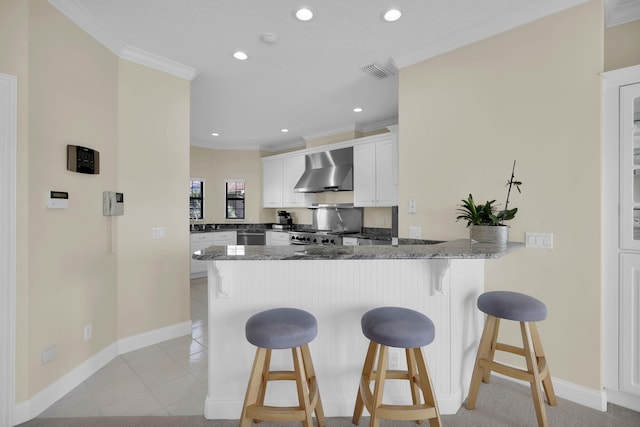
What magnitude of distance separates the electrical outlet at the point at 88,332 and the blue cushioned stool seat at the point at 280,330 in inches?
66.0

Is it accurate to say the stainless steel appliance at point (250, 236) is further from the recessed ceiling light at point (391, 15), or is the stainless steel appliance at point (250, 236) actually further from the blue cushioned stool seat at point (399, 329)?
the blue cushioned stool seat at point (399, 329)

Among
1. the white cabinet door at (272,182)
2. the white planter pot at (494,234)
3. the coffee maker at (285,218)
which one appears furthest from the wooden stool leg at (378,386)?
the coffee maker at (285,218)

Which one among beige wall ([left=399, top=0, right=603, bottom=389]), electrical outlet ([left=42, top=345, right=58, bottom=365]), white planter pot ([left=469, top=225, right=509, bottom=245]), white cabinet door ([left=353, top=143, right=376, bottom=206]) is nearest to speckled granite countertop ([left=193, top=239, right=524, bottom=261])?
white planter pot ([left=469, top=225, right=509, bottom=245])

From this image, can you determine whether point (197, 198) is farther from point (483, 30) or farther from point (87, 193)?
A: point (483, 30)

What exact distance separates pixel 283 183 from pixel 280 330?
4.97 meters

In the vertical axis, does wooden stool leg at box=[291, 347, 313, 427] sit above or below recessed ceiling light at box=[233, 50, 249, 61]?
below

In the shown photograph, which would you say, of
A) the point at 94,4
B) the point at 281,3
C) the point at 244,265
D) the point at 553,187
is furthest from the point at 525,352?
the point at 94,4

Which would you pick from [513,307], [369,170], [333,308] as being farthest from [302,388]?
[369,170]

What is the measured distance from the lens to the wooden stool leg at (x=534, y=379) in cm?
178

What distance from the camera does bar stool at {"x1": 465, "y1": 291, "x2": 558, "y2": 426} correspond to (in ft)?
5.94

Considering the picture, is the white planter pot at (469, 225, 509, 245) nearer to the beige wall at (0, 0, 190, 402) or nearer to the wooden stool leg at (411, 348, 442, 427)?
the wooden stool leg at (411, 348, 442, 427)

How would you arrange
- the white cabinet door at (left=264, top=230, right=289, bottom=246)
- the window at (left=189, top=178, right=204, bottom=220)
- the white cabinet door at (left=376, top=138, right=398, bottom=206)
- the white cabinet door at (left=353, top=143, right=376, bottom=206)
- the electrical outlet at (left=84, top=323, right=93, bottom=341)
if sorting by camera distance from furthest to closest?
the window at (left=189, top=178, right=204, bottom=220), the white cabinet door at (left=264, top=230, right=289, bottom=246), the white cabinet door at (left=353, top=143, right=376, bottom=206), the white cabinet door at (left=376, top=138, right=398, bottom=206), the electrical outlet at (left=84, top=323, right=93, bottom=341)

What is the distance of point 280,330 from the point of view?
4.92 feet

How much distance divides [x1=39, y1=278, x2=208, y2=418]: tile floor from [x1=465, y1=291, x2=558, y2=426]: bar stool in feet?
6.08
